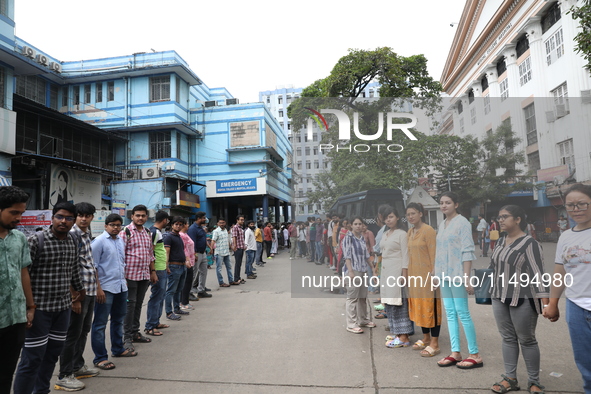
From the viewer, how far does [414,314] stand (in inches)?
164

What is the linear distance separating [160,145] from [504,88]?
761 inches

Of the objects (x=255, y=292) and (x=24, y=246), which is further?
(x=255, y=292)

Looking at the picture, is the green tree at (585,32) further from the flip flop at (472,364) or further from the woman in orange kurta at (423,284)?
the flip flop at (472,364)

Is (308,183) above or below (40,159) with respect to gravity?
below

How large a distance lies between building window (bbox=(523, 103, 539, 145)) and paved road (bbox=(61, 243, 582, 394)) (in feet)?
4.88

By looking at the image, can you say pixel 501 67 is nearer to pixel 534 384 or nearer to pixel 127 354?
pixel 534 384

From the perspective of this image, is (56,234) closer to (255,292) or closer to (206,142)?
(255,292)

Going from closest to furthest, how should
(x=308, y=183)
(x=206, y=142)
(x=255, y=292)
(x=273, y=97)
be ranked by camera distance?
(x=308, y=183) → (x=255, y=292) → (x=206, y=142) → (x=273, y=97)

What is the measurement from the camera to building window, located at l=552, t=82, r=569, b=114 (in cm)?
432

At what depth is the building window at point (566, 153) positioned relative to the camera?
4.10 m

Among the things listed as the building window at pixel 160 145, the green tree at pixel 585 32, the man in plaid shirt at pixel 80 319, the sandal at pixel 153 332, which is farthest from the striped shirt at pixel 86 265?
the building window at pixel 160 145

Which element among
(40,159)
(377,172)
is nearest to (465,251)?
(377,172)

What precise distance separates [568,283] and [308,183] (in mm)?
3311

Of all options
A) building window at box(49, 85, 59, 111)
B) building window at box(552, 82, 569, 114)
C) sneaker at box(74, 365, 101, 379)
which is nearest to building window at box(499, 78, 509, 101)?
building window at box(552, 82, 569, 114)
